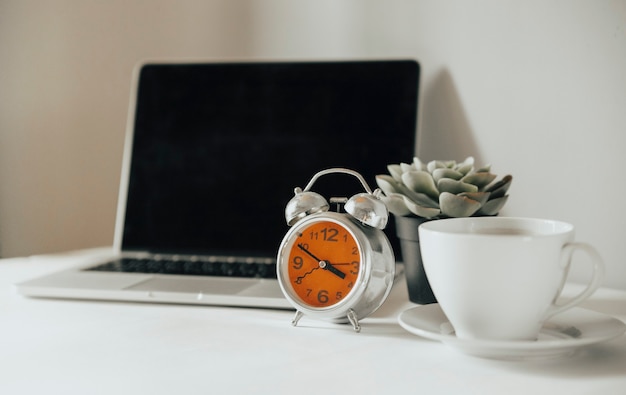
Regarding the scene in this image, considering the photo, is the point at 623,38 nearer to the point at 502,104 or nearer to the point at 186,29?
the point at 502,104

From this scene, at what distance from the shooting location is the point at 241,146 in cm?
101

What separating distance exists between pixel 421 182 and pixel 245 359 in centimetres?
30

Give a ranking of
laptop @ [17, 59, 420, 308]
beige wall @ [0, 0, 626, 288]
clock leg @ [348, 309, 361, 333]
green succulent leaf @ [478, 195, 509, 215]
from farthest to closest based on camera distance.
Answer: laptop @ [17, 59, 420, 308] < beige wall @ [0, 0, 626, 288] < green succulent leaf @ [478, 195, 509, 215] < clock leg @ [348, 309, 361, 333]

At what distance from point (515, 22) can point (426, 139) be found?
8.5 inches

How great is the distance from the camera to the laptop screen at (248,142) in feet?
3.15

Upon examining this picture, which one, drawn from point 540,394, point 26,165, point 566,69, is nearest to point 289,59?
point 566,69

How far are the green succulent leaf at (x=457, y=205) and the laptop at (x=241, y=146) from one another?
25 centimetres

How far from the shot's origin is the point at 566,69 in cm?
84

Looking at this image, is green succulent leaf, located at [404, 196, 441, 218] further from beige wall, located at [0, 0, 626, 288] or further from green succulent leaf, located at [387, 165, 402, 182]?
beige wall, located at [0, 0, 626, 288]

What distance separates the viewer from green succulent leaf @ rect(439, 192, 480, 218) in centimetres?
68

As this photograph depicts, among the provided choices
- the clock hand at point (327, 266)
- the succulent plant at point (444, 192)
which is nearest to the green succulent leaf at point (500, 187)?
the succulent plant at point (444, 192)

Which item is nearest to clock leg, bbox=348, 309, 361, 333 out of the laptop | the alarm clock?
the alarm clock

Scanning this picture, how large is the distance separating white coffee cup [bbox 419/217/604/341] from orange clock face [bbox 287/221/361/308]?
106 millimetres


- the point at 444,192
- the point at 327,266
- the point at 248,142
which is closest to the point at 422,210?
the point at 444,192
